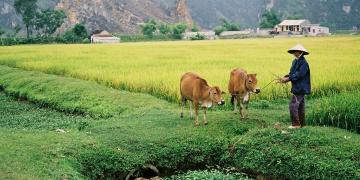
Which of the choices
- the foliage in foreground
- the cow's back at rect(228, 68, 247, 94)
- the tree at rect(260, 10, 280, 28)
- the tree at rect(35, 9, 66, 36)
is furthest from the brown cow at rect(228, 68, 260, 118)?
the tree at rect(260, 10, 280, 28)

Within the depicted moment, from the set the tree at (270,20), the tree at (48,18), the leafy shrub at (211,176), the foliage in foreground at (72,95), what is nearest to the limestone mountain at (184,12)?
the tree at (270,20)

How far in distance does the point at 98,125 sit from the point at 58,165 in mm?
3185

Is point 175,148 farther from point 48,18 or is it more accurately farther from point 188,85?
point 48,18

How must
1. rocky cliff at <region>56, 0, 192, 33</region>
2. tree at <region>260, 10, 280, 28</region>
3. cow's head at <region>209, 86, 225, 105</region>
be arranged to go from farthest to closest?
1. rocky cliff at <region>56, 0, 192, 33</region>
2. tree at <region>260, 10, 280, 28</region>
3. cow's head at <region>209, 86, 225, 105</region>

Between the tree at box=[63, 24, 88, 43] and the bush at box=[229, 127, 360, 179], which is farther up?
the tree at box=[63, 24, 88, 43]

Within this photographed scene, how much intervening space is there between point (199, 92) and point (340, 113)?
9.50ft

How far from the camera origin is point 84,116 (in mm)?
12984

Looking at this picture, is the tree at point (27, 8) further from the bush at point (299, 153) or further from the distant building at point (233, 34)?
the bush at point (299, 153)

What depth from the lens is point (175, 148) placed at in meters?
8.81

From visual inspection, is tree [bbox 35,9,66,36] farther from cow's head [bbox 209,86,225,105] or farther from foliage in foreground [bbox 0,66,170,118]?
cow's head [bbox 209,86,225,105]

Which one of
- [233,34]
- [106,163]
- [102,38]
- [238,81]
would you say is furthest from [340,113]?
[233,34]

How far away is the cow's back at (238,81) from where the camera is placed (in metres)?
10.1

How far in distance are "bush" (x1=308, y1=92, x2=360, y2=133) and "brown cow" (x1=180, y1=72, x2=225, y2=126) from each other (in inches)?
84.7

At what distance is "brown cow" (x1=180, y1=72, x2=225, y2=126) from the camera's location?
9.42 m
